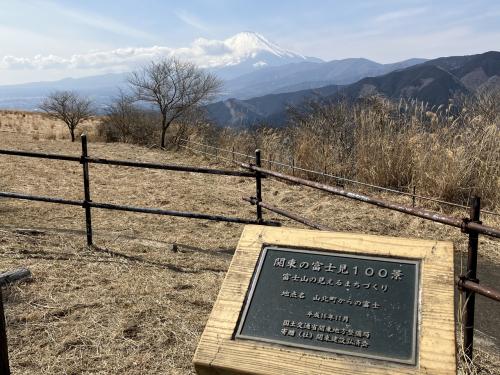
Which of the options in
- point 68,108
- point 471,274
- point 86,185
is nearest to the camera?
point 471,274

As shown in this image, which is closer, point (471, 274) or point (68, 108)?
point (471, 274)

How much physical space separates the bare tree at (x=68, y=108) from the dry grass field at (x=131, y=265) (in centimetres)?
1309

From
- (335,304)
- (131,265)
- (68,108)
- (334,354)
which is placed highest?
(68,108)

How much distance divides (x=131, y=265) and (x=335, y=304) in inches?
A: 119

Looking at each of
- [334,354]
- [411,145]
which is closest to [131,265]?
[334,354]

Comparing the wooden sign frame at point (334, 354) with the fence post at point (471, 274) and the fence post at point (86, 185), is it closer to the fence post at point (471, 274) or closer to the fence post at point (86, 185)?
the fence post at point (471, 274)

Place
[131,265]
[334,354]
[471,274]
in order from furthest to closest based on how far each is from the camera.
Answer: [131,265] → [471,274] → [334,354]

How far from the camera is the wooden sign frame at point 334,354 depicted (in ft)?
6.61

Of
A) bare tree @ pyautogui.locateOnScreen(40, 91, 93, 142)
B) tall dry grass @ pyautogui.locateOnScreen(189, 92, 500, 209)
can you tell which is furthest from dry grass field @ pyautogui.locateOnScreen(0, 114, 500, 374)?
bare tree @ pyautogui.locateOnScreen(40, 91, 93, 142)

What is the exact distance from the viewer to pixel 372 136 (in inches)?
352

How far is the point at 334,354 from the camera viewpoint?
2.10 metres

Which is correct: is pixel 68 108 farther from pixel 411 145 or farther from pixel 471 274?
pixel 471 274

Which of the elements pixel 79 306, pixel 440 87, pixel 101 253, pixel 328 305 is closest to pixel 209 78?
pixel 101 253

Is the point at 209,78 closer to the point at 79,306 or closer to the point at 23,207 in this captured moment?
the point at 23,207
